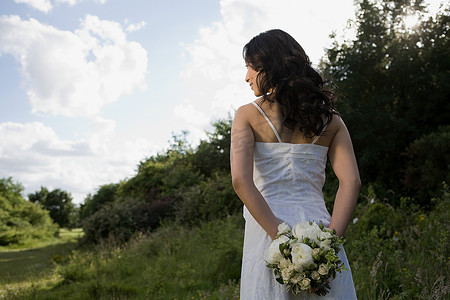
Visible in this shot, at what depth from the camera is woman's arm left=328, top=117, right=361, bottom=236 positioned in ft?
7.02

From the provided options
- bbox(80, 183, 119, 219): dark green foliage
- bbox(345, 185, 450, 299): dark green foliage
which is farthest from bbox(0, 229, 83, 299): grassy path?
bbox(345, 185, 450, 299): dark green foliage

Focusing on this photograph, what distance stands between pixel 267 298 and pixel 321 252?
0.39 meters

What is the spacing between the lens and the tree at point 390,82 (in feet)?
45.9

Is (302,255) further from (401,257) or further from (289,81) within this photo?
(401,257)

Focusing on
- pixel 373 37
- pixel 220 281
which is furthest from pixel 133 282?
pixel 373 37

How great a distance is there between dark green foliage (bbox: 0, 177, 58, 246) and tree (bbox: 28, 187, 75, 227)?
2081 cm

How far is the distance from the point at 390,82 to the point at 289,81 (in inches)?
581

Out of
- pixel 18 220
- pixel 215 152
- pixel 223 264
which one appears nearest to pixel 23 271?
pixel 223 264

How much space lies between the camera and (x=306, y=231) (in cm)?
188

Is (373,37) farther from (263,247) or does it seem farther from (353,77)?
(263,247)

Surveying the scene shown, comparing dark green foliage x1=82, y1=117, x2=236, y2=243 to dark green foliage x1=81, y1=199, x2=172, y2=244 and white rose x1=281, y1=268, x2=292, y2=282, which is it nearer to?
dark green foliage x1=81, y1=199, x2=172, y2=244

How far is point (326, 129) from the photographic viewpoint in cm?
222

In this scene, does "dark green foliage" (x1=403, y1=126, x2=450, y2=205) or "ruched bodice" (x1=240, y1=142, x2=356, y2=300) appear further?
"dark green foliage" (x1=403, y1=126, x2=450, y2=205)

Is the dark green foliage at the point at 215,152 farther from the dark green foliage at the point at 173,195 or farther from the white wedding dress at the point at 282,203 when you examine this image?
the white wedding dress at the point at 282,203
